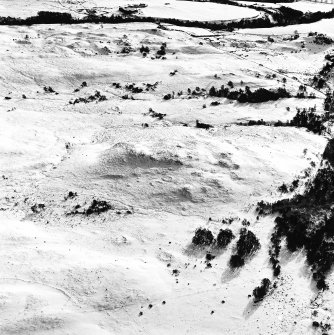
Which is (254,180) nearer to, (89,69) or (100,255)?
(100,255)

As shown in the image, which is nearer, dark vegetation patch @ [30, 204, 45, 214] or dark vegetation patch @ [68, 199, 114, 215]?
dark vegetation patch @ [30, 204, 45, 214]

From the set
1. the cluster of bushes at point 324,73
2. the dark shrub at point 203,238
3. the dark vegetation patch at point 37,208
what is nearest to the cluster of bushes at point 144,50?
the cluster of bushes at point 324,73

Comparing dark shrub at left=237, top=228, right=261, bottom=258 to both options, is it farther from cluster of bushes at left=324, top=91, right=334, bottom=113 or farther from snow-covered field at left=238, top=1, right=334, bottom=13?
snow-covered field at left=238, top=1, right=334, bottom=13

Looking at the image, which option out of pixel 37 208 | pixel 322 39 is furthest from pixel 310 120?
pixel 322 39

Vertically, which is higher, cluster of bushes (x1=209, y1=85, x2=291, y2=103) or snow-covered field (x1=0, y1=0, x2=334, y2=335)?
cluster of bushes (x1=209, y1=85, x2=291, y2=103)

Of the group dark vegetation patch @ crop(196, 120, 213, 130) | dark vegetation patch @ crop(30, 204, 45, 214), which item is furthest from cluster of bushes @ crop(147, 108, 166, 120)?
dark vegetation patch @ crop(30, 204, 45, 214)

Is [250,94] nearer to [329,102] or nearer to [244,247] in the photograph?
[329,102]

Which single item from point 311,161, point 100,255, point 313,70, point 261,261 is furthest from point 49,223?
point 313,70
